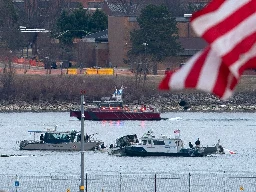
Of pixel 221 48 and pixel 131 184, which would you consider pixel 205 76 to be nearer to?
pixel 221 48

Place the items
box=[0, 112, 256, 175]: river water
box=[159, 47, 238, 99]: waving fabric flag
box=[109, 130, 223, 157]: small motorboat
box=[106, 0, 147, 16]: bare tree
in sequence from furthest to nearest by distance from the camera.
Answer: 1. box=[106, 0, 147, 16]: bare tree
2. box=[109, 130, 223, 157]: small motorboat
3. box=[0, 112, 256, 175]: river water
4. box=[159, 47, 238, 99]: waving fabric flag

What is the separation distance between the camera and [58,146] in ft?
234

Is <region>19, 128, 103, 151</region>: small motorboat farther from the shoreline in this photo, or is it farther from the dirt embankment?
the dirt embankment

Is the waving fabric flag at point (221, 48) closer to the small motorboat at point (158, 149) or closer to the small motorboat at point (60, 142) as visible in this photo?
the small motorboat at point (158, 149)

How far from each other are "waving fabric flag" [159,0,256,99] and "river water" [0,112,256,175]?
4670 centimetres

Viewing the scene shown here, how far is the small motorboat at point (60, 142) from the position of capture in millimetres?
70506

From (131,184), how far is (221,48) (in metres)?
37.7

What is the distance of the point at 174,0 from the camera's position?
140750 millimetres

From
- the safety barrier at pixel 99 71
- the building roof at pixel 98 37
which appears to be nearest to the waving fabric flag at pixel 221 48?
the safety barrier at pixel 99 71

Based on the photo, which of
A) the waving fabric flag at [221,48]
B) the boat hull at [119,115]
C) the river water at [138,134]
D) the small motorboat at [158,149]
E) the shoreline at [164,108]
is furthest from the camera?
the shoreline at [164,108]

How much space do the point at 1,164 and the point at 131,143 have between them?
9.00 m

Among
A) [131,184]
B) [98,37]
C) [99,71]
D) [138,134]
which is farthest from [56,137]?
[98,37]

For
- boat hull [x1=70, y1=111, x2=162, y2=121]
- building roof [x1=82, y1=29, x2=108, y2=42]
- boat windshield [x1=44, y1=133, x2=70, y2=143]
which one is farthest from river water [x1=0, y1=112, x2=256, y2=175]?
building roof [x1=82, y1=29, x2=108, y2=42]

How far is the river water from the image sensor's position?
60344 mm
